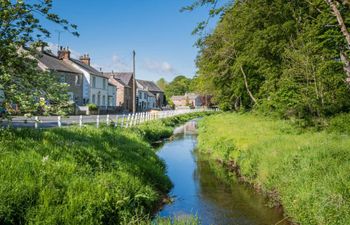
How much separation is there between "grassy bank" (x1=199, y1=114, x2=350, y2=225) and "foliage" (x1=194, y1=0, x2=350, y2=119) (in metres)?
2.92

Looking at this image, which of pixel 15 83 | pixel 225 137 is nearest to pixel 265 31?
pixel 225 137

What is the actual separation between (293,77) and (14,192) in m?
15.7

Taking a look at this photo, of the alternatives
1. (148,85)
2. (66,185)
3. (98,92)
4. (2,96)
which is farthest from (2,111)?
(148,85)

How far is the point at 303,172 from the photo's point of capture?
31.1 ft

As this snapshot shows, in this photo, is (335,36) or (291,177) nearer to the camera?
(291,177)

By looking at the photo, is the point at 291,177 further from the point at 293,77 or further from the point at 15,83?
the point at 293,77

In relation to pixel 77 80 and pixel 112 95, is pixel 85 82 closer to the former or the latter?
pixel 77 80

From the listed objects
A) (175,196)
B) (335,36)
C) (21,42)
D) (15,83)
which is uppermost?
(335,36)

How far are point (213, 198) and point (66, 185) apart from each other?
5.34 meters

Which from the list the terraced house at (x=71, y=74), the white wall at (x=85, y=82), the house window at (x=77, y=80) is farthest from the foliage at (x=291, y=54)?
the white wall at (x=85, y=82)

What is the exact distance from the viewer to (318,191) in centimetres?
794

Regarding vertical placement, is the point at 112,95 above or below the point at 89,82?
below

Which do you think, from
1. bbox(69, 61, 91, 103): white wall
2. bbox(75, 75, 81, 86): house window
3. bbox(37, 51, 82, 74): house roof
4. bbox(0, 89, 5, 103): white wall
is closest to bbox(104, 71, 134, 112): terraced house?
bbox(69, 61, 91, 103): white wall

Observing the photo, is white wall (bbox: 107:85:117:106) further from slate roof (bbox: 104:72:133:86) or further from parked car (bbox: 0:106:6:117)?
parked car (bbox: 0:106:6:117)
